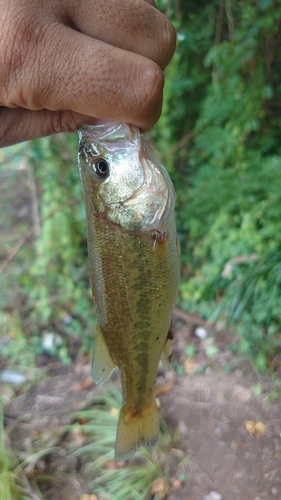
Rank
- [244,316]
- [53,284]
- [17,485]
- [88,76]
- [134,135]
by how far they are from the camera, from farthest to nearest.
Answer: [53,284] < [244,316] < [17,485] < [134,135] < [88,76]

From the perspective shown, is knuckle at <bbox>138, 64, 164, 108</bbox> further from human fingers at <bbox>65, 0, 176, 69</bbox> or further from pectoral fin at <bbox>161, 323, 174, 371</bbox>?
pectoral fin at <bbox>161, 323, 174, 371</bbox>

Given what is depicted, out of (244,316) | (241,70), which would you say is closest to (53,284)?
(244,316)

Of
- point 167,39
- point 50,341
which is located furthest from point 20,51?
point 50,341

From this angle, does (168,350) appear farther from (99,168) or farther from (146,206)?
(99,168)

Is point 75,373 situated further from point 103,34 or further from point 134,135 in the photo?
point 103,34

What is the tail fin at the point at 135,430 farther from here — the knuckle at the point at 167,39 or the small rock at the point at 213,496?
the knuckle at the point at 167,39

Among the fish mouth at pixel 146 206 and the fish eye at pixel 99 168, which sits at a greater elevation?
the fish eye at pixel 99 168

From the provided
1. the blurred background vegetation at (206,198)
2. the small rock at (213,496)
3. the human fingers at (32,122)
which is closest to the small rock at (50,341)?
the blurred background vegetation at (206,198)
